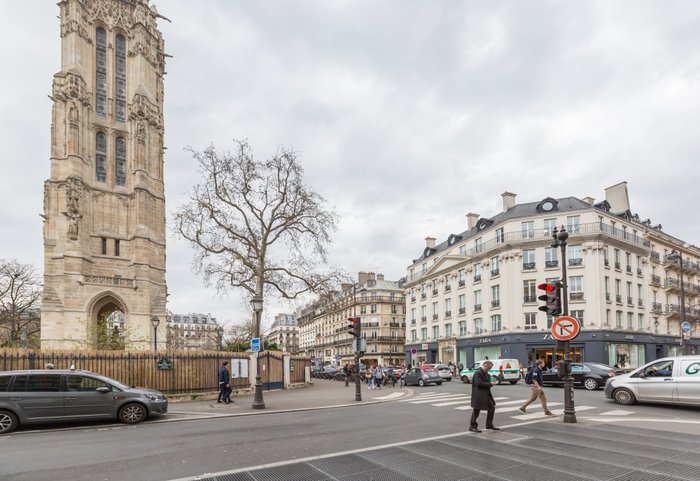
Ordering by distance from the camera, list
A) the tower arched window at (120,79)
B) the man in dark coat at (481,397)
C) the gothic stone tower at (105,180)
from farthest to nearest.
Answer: the tower arched window at (120,79)
the gothic stone tower at (105,180)
the man in dark coat at (481,397)

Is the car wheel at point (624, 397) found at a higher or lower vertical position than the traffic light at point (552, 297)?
lower

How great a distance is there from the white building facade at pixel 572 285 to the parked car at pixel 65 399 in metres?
33.9

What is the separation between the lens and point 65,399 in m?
11.6

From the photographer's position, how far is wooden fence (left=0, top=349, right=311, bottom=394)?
1589 centimetres

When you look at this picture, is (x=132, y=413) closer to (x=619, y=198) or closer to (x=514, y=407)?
→ (x=514, y=407)

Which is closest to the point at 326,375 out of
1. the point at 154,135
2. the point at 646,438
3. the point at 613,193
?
the point at 154,135

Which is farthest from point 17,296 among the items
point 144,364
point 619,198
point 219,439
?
point 619,198

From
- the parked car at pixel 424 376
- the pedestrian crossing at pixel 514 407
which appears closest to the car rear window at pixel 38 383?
the pedestrian crossing at pixel 514 407

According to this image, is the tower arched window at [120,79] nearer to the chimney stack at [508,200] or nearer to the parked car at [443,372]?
the parked car at [443,372]

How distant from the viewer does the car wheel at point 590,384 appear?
20922 mm

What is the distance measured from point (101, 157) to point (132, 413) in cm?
3341

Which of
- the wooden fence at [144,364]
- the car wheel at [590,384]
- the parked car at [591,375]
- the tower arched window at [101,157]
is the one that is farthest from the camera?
the tower arched window at [101,157]

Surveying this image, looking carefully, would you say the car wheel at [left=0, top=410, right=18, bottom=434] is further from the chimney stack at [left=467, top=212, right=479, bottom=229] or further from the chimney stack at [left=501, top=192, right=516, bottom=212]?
the chimney stack at [left=467, top=212, right=479, bottom=229]

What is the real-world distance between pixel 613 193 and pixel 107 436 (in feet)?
169
